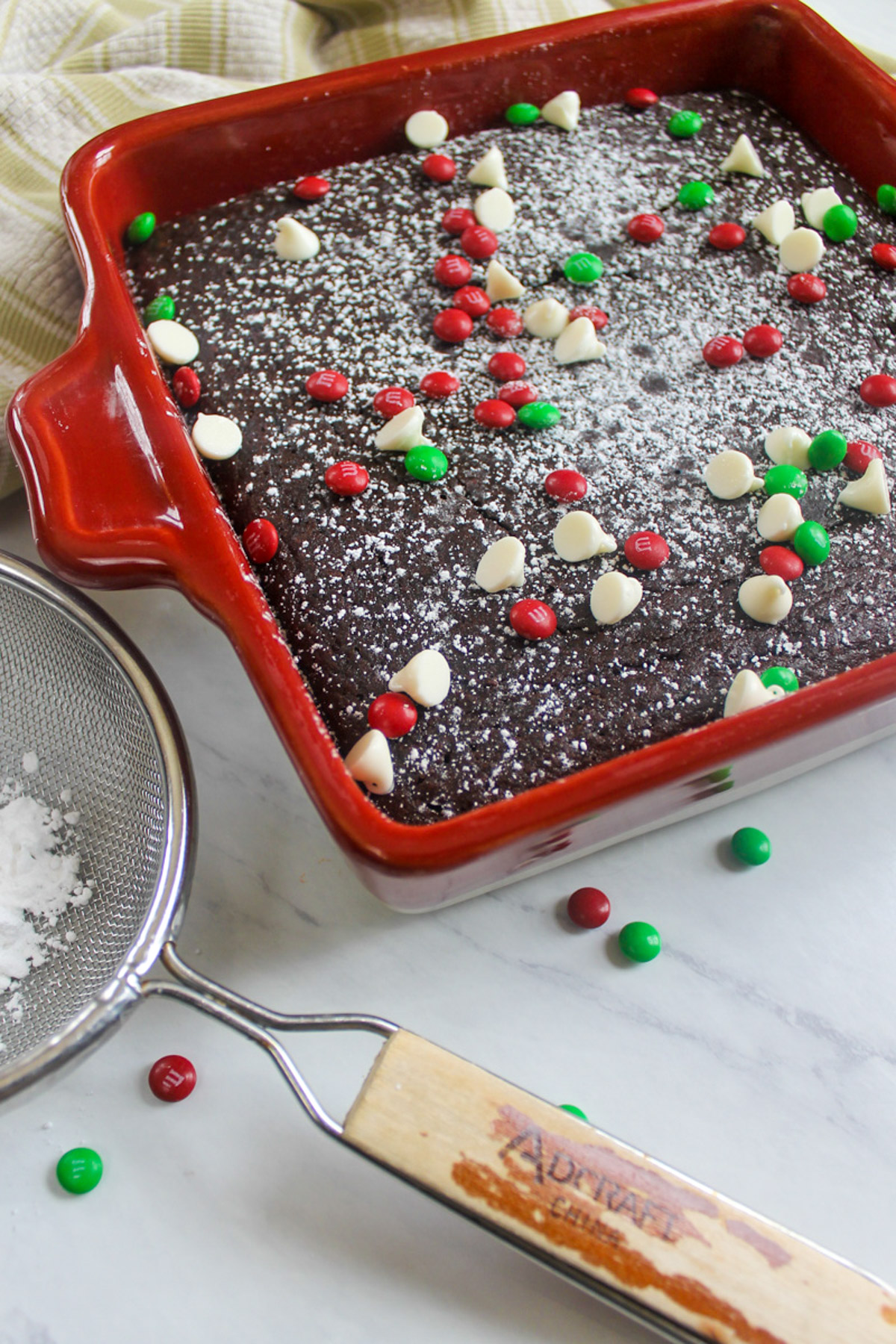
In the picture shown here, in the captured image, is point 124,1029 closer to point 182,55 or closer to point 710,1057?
point 710,1057

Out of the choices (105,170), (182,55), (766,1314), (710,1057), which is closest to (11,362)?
(105,170)

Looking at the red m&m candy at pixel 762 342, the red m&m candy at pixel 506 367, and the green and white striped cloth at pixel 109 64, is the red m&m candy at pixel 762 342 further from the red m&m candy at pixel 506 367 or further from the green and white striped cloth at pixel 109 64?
the green and white striped cloth at pixel 109 64

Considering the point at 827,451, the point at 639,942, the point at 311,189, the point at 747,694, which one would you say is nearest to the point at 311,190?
the point at 311,189

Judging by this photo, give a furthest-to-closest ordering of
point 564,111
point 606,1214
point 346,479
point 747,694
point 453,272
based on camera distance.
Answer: point 564,111 → point 453,272 → point 346,479 → point 747,694 → point 606,1214

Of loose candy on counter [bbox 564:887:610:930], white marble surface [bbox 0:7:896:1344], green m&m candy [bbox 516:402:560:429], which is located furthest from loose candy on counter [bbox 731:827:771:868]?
green m&m candy [bbox 516:402:560:429]

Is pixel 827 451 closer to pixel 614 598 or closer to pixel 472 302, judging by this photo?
pixel 614 598

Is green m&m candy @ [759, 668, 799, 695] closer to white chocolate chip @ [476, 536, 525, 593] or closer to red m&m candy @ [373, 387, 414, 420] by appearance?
white chocolate chip @ [476, 536, 525, 593]

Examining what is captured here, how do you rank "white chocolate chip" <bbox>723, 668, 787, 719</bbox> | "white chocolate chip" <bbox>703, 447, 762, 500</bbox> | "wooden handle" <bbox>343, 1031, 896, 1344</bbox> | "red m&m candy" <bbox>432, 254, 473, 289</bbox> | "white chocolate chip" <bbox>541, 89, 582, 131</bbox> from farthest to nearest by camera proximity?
"white chocolate chip" <bbox>541, 89, 582, 131</bbox> < "red m&m candy" <bbox>432, 254, 473, 289</bbox> < "white chocolate chip" <bbox>703, 447, 762, 500</bbox> < "white chocolate chip" <bbox>723, 668, 787, 719</bbox> < "wooden handle" <bbox>343, 1031, 896, 1344</bbox>
